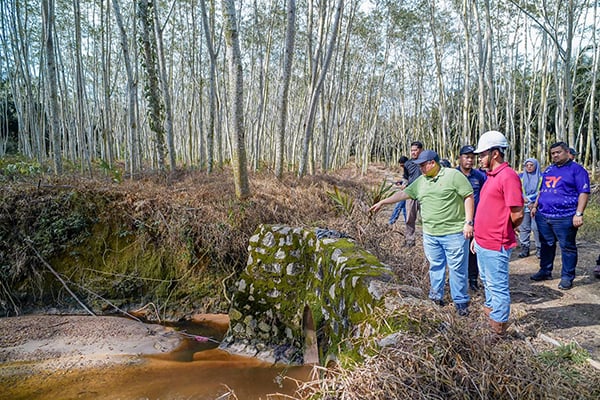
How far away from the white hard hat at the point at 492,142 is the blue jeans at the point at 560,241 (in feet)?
6.52

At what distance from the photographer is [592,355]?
272 cm

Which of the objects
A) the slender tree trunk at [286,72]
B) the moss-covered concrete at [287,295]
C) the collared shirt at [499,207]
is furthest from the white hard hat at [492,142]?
the slender tree trunk at [286,72]

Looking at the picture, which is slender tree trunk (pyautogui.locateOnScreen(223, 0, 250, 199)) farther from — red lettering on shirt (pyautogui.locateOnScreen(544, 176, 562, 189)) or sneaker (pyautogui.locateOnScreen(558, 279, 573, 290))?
sneaker (pyautogui.locateOnScreen(558, 279, 573, 290))

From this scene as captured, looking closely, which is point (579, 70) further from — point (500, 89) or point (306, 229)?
point (306, 229)

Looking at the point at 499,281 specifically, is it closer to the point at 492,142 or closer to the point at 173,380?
the point at 492,142

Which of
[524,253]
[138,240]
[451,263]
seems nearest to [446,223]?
[451,263]

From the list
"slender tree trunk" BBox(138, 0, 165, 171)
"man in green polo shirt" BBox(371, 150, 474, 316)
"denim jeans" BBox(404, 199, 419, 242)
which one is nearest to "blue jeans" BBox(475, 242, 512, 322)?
"man in green polo shirt" BBox(371, 150, 474, 316)

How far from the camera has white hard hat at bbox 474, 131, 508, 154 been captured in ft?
8.79

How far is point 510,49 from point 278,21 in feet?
37.4

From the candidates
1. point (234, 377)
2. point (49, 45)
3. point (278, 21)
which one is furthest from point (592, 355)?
point (278, 21)

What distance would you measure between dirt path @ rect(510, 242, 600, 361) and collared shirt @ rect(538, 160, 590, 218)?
3.27ft

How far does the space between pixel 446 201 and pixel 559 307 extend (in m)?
2.04

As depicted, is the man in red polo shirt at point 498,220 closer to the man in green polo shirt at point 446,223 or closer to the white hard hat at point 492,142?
the white hard hat at point 492,142

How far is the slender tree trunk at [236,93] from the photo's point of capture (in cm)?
516
